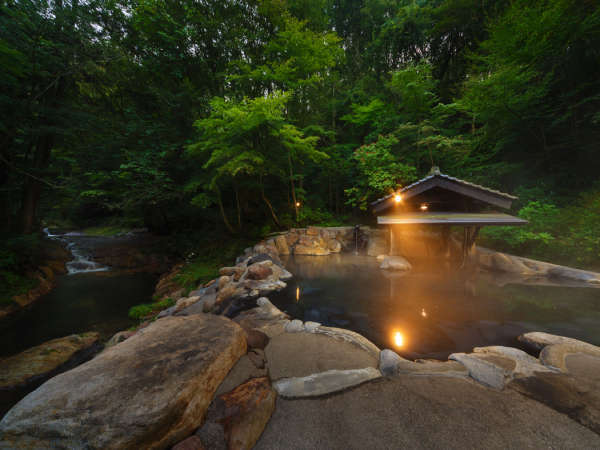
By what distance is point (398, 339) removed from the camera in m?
3.37

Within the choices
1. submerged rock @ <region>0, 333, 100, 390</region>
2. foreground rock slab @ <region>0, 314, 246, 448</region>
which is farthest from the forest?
foreground rock slab @ <region>0, 314, 246, 448</region>

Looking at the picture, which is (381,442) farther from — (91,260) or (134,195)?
(91,260)

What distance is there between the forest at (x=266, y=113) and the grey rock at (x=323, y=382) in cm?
653

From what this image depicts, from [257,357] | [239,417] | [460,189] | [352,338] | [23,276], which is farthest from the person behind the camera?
[23,276]

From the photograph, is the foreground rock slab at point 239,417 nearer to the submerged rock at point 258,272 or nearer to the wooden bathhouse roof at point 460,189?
the submerged rock at point 258,272

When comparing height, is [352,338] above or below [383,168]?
below

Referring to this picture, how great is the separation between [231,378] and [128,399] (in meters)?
0.97

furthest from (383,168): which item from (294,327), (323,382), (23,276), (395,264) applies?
(23,276)

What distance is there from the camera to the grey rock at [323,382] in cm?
220

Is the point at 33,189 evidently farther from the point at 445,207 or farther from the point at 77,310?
the point at 445,207

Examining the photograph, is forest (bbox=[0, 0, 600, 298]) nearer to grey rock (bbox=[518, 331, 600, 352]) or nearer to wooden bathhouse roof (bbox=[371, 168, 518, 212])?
wooden bathhouse roof (bbox=[371, 168, 518, 212])

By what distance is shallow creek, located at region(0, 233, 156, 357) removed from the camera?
17.7ft

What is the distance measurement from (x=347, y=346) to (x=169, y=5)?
685 inches

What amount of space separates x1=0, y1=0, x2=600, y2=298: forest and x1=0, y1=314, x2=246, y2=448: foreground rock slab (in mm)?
6064
